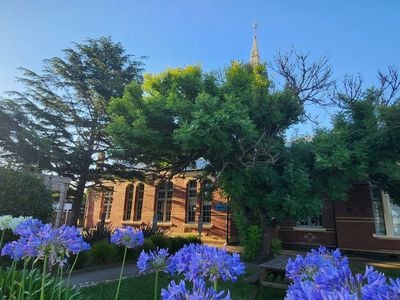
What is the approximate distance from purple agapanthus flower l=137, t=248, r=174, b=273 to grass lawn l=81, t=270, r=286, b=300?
4718mm

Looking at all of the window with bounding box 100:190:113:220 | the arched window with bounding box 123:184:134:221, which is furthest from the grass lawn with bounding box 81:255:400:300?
the window with bounding box 100:190:113:220

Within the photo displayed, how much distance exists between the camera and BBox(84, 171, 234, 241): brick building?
2190cm

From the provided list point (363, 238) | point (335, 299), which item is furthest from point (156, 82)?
point (363, 238)

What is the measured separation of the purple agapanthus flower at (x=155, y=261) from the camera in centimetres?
243

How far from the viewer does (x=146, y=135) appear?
10953 millimetres

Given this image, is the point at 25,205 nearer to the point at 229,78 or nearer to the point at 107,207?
the point at 229,78

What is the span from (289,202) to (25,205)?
29.3ft

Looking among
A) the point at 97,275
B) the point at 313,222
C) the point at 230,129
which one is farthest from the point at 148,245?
the point at 313,222

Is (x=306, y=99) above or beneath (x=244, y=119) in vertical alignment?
above

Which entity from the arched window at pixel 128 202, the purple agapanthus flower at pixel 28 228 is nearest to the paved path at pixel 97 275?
the purple agapanthus flower at pixel 28 228

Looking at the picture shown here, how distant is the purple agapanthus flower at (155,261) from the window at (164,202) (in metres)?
22.5

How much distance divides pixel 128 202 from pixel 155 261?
2597 cm

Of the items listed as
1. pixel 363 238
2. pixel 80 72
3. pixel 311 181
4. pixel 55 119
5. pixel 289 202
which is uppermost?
pixel 80 72

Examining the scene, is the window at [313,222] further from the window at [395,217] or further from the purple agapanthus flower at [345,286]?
the purple agapanthus flower at [345,286]
